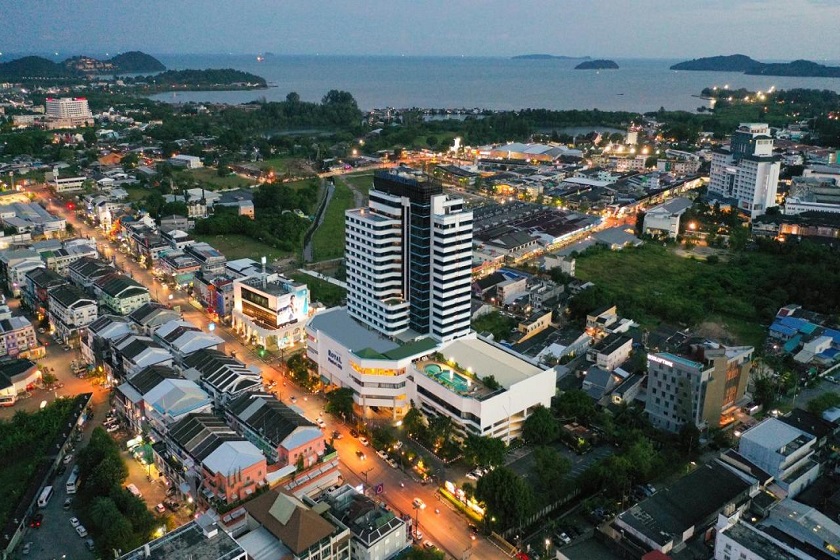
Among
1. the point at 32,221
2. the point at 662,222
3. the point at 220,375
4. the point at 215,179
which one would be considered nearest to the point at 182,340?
the point at 220,375

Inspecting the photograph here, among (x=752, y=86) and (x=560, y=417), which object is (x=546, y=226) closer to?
(x=560, y=417)

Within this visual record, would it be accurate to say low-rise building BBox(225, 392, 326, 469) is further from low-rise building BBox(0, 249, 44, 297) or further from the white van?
low-rise building BBox(0, 249, 44, 297)

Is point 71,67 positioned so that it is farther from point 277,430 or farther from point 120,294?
point 277,430

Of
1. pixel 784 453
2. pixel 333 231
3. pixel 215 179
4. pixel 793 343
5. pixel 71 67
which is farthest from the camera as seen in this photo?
pixel 71 67

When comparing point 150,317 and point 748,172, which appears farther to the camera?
point 748,172

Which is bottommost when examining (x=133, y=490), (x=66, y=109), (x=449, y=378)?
(x=133, y=490)

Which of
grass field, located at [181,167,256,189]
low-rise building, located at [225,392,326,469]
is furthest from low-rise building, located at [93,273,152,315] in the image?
grass field, located at [181,167,256,189]

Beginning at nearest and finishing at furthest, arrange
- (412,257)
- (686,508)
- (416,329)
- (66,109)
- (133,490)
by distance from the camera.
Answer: (686,508)
(133,490)
(412,257)
(416,329)
(66,109)
